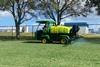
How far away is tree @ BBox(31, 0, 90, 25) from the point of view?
57.7 m

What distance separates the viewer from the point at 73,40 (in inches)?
1462

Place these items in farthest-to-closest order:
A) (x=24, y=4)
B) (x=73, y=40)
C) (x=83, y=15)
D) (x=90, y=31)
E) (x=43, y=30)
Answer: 1. (x=90, y=31)
2. (x=83, y=15)
3. (x=24, y=4)
4. (x=43, y=30)
5. (x=73, y=40)

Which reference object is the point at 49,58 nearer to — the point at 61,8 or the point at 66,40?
the point at 66,40

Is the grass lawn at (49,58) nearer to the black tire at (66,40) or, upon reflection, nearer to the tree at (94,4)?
the black tire at (66,40)

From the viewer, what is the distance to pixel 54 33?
39.1 metres

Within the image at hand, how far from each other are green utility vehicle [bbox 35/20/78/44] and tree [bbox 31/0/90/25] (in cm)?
1755

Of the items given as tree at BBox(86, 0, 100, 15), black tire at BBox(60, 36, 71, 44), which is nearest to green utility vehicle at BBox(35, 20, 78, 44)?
black tire at BBox(60, 36, 71, 44)

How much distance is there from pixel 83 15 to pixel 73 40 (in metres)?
23.3

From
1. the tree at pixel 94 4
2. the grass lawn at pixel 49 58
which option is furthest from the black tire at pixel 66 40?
the tree at pixel 94 4

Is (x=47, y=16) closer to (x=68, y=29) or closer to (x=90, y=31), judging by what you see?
(x=90, y=31)

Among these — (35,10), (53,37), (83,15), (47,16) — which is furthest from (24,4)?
(53,37)

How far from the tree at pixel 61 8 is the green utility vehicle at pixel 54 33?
17549mm

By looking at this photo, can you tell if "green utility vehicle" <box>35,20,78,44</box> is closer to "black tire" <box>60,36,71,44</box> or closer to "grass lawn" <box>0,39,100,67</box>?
"black tire" <box>60,36,71,44</box>

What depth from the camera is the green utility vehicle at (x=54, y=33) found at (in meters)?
37.8
